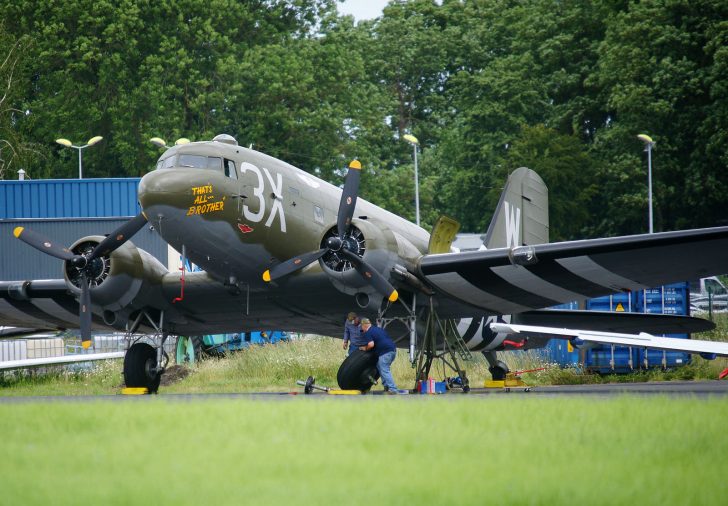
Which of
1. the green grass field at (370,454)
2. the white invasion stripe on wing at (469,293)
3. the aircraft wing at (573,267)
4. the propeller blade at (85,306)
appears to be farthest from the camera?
the propeller blade at (85,306)

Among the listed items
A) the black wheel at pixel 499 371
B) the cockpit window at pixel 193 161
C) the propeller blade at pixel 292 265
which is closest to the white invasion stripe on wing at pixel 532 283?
the propeller blade at pixel 292 265

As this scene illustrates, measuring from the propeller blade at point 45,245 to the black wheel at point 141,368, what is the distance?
7.44 ft

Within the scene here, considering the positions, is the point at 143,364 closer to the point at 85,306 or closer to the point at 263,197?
the point at 85,306

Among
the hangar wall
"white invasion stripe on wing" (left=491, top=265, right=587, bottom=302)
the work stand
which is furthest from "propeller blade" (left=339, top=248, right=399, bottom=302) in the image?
the hangar wall

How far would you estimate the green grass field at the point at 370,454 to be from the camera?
754 centimetres

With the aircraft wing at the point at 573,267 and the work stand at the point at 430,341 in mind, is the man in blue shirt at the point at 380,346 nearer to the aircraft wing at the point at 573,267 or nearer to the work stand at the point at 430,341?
the work stand at the point at 430,341

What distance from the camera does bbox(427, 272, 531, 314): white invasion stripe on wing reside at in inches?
819

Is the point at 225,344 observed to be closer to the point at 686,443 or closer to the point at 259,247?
the point at 259,247

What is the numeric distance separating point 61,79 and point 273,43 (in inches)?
504

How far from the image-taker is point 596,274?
20359 millimetres

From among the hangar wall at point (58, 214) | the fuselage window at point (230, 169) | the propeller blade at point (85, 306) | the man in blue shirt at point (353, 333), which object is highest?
the hangar wall at point (58, 214)

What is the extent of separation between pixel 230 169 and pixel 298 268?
2172mm

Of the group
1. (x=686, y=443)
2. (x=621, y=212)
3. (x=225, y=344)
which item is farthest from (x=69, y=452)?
(x=621, y=212)

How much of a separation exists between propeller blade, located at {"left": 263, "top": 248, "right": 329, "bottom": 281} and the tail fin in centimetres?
624
